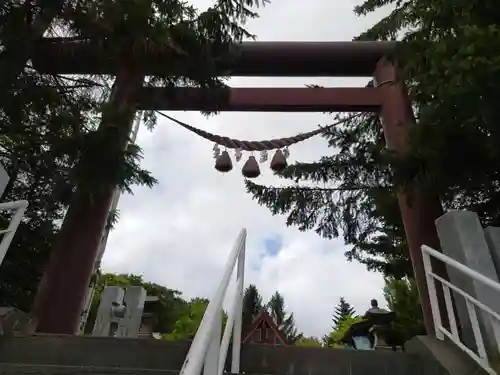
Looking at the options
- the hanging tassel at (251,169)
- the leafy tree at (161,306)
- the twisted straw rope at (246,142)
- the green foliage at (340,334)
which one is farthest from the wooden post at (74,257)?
the green foliage at (340,334)

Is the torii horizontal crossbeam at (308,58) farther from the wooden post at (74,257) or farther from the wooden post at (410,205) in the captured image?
the wooden post at (74,257)

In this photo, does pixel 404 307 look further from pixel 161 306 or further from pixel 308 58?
pixel 308 58

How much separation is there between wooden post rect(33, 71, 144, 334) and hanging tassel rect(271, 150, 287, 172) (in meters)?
1.61

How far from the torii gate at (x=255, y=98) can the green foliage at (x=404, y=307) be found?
1.25 meters

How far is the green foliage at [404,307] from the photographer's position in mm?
5646

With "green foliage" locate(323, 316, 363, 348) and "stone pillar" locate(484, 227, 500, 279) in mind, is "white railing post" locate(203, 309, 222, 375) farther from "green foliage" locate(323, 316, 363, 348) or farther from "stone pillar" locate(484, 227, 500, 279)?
"green foliage" locate(323, 316, 363, 348)

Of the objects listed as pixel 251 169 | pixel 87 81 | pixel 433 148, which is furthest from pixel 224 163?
pixel 433 148

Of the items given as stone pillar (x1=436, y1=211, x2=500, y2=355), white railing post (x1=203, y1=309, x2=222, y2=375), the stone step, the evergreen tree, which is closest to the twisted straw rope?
the evergreen tree

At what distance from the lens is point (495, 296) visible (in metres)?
2.41

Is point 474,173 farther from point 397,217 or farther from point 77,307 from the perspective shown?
point 77,307

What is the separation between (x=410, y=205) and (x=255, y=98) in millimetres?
2463

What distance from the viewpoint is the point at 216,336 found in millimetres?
1587

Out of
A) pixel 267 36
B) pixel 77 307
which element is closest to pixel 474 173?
pixel 77 307

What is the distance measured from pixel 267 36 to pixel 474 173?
160 inches
